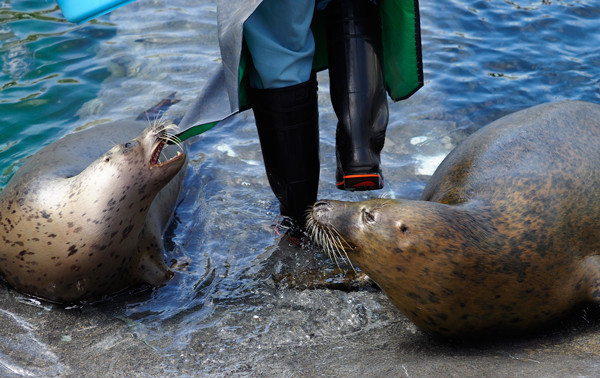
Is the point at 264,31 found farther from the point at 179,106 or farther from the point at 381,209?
the point at 179,106

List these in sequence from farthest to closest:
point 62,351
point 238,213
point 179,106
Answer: point 179,106 < point 238,213 < point 62,351

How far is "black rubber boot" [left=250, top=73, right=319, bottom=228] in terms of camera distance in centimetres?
345

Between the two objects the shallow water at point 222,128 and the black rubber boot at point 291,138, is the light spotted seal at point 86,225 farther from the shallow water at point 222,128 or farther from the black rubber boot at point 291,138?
the black rubber boot at point 291,138

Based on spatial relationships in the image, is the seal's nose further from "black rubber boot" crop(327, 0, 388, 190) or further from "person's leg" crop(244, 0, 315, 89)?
"person's leg" crop(244, 0, 315, 89)

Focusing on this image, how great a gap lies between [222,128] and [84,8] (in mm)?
2424

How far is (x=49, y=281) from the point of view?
346 cm

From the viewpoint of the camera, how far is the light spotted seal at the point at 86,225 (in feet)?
11.4

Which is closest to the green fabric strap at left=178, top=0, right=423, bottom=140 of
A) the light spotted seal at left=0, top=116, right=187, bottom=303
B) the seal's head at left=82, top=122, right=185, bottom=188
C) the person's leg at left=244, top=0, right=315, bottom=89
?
the person's leg at left=244, top=0, right=315, bottom=89

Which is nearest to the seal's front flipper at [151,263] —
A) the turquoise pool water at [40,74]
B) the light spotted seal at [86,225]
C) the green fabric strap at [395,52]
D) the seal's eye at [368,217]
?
the light spotted seal at [86,225]

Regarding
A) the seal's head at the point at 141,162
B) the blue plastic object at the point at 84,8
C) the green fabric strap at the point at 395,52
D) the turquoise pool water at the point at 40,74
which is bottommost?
the turquoise pool water at the point at 40,74

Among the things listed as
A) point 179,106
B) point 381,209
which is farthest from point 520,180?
point 179,106

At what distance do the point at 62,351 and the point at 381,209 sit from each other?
62.7 inches

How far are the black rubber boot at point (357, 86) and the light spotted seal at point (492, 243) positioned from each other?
356mm

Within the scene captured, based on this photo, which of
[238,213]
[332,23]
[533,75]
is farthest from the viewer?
[533,75]
